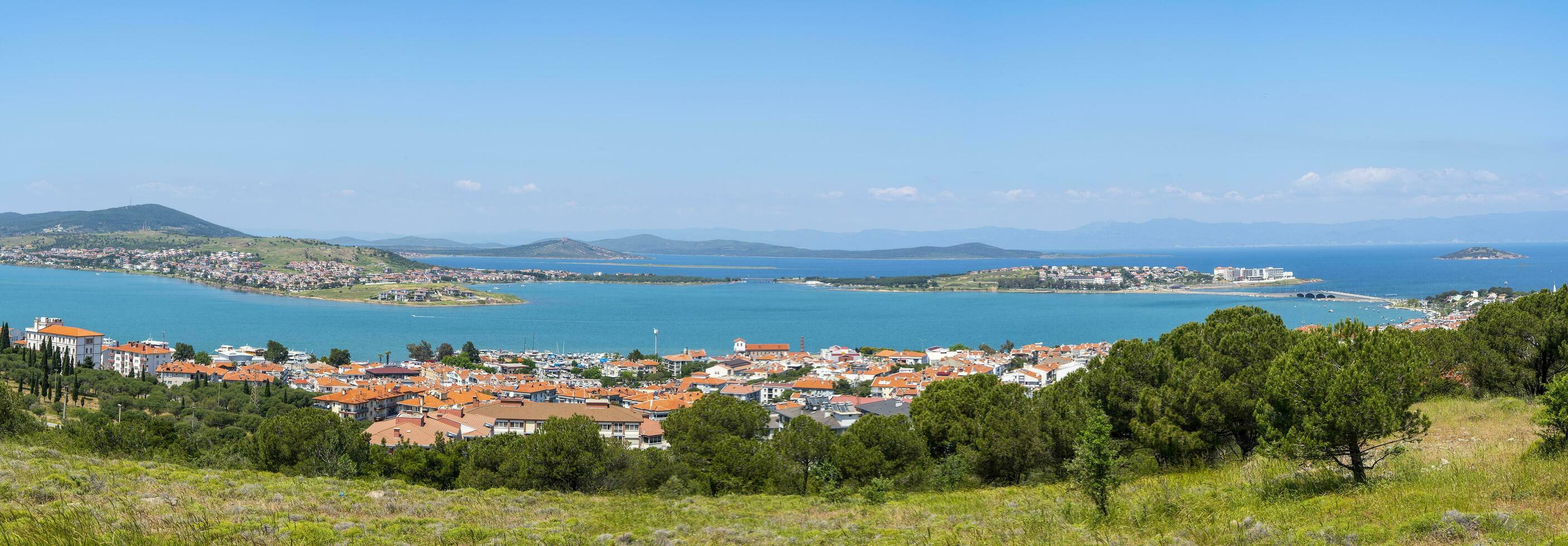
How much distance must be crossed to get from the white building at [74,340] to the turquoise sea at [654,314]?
915cm

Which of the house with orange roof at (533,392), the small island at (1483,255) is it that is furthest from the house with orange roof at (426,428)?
the small island at (1483,255)

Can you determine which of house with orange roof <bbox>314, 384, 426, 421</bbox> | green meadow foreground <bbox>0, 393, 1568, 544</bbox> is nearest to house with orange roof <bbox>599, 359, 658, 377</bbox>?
house with orange roof <bbox>314, 384, 426, 421</bbox>

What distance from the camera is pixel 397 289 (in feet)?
328

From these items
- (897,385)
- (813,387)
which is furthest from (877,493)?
(813,387)

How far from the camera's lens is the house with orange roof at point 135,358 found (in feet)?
135

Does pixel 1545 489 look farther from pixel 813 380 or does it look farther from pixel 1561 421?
pixel 813 380

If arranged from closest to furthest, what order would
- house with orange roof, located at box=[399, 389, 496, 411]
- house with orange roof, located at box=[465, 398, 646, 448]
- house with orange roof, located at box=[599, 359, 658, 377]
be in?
house with orange roof, located at box=[465, 398, 646, 448] → house with orange roof, located at box=[399, 389, 496, 411] → house with orange roof, located at box=[599, 359, 658, 377]

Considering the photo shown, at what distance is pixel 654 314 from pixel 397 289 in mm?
36785

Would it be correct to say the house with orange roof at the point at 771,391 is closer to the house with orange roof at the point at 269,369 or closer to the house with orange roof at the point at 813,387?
the house with orange roof at the point at 813,387

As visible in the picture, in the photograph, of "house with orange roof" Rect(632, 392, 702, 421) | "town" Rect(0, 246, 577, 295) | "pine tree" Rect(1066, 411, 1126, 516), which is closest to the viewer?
"pine tree" Rect(1066, 411, 1126, 516)

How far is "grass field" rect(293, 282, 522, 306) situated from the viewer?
90625 millimetres

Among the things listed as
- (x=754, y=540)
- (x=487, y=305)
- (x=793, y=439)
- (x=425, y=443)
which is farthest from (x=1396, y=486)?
(x=487, y=305)

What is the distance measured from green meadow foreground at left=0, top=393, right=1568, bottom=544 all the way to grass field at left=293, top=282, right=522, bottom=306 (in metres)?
84.5

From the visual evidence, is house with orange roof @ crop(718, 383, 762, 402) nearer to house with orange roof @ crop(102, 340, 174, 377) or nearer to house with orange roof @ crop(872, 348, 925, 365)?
house with orange roof @ crop(872, 348, 925, 365)
